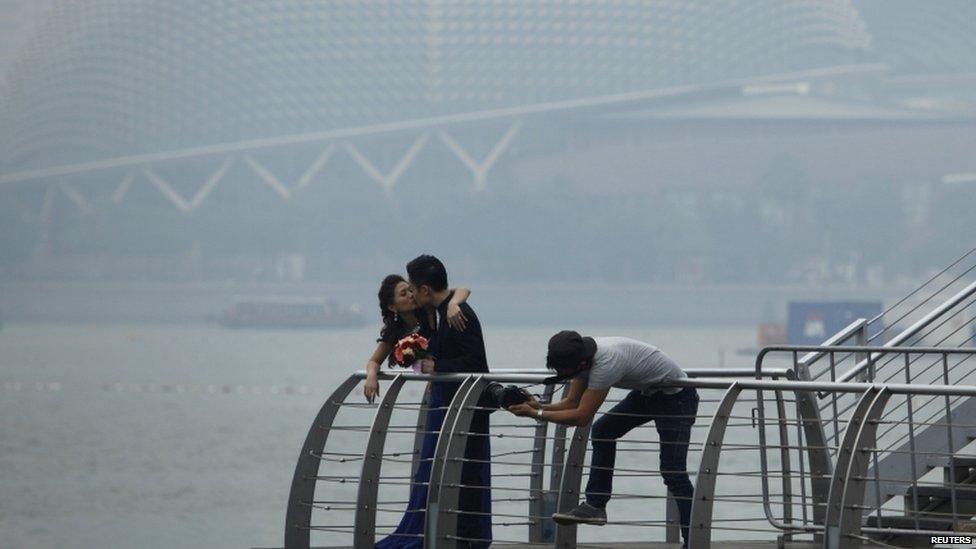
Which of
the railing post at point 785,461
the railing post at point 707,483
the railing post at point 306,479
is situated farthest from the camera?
the railing post at point 306,479

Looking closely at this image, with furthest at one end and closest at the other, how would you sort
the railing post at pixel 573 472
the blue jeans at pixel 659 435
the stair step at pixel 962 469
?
1. the stair step at pixel 962 469
2. the railing post at pixel 573 472
3. the blue jeans at pixel 659 435

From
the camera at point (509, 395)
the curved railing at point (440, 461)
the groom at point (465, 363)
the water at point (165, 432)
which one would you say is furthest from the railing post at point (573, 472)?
the water at point (165, 432)

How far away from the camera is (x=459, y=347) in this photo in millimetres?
7383

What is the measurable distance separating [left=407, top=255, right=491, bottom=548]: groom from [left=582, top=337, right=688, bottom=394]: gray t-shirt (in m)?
0.75

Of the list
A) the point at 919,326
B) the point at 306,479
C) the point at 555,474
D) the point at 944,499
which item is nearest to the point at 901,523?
the point at 944,499

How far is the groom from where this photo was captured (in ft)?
24.0

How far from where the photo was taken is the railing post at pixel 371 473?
24.2ft

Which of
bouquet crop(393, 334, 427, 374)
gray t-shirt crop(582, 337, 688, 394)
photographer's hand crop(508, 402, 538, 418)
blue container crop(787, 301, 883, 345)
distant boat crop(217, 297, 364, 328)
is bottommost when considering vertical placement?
photographer's hand crop(508, 402, 538, 418)

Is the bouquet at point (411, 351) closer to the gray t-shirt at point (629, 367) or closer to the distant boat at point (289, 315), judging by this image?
the gray t-shirt at point (629, 367)

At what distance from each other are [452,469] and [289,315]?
427 feet

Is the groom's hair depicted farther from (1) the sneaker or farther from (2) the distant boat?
(2) the distant boat

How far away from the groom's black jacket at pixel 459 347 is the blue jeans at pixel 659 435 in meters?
0.62

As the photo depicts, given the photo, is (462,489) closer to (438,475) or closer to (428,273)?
(438,475)

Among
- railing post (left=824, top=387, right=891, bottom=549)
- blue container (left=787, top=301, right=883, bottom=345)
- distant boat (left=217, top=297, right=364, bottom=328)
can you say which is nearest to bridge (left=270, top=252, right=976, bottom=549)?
railing post (left=824, top=387, right=891, bottom=549)
